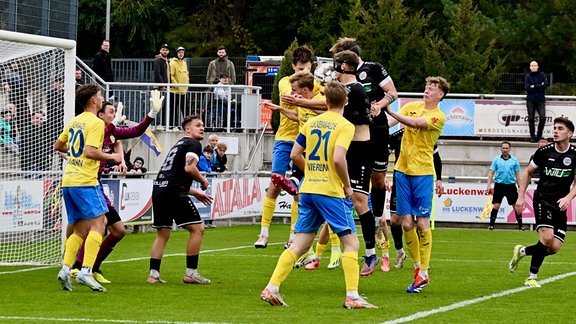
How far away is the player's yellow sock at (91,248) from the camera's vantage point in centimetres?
1305

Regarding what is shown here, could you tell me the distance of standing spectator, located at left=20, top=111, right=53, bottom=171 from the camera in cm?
1739

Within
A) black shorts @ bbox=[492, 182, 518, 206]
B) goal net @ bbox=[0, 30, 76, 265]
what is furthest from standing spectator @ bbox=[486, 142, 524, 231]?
goal net @ bbox=[0, 30, 76, 265]

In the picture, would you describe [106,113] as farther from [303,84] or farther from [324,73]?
[324,73]

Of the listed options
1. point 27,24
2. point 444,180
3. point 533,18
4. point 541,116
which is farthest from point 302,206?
point 533,18

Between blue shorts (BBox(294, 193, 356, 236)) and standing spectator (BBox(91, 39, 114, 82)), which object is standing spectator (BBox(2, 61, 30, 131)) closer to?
blue shorts (BBox(294, 193, 356, 236))

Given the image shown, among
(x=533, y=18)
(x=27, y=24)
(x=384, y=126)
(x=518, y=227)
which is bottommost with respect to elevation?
(x=518, y=227)

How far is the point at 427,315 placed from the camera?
36.9 ft

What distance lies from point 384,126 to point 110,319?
17.3 ft

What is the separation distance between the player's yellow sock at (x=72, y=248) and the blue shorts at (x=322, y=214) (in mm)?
2838

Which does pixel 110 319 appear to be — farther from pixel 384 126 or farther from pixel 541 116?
pixel 541 116

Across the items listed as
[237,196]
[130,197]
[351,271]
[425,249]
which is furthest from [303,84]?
[237,196]

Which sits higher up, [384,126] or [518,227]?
[384,126]

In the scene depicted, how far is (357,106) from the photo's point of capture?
538 inches

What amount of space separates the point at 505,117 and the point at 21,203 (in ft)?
62.8
